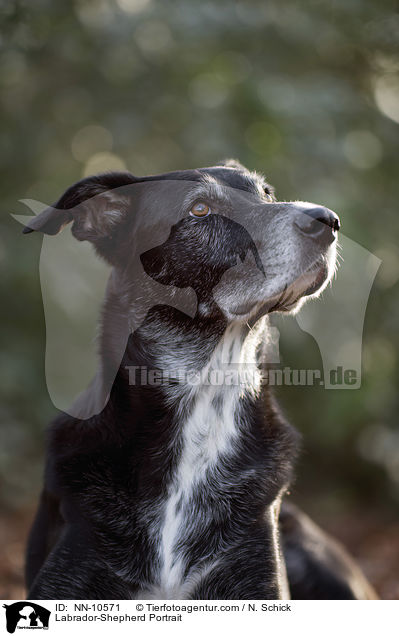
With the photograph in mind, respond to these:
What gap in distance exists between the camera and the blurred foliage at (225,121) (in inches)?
213

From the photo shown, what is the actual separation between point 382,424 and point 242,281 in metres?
3.43

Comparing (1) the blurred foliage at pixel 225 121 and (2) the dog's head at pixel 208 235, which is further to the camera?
(1) the blurred foliage at pixel 225 121

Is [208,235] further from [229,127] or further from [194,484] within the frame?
[229,127]

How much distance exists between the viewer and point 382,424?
19.9ft

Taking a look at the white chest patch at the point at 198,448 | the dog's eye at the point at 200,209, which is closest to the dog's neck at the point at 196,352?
the white chest patch at the point at 198,448

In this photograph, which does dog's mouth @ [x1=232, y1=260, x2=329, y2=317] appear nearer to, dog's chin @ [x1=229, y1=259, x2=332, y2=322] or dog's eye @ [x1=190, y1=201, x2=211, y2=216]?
dog's chin @ [x1=229, y1=259, x2=332, y2=322]

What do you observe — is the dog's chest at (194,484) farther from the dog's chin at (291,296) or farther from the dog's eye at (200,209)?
the dog's eye at (200,209)

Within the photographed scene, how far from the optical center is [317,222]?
2.97 metres

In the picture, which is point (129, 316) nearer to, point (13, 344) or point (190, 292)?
point (190, 292)
